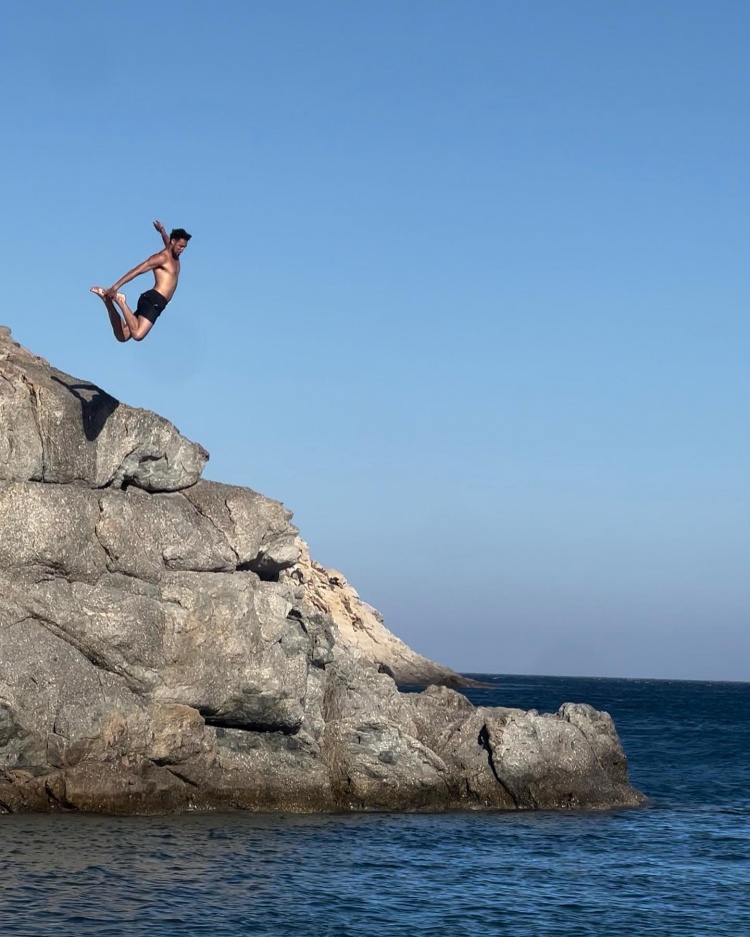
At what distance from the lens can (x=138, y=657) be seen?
31016mm

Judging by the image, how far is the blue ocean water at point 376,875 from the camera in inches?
864

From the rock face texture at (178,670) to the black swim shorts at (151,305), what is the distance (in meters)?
6.73

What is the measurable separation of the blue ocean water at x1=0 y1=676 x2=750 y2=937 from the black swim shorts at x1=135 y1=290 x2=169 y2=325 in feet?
35.8

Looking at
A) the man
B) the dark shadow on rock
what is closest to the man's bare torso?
the man

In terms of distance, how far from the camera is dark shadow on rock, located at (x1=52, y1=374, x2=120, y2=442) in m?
31.7

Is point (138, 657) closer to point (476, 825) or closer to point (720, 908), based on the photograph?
point (476, 825)

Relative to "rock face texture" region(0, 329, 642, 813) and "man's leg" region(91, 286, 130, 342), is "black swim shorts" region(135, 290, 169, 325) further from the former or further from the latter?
"rock face texture" region(0, 329, 642, 813)

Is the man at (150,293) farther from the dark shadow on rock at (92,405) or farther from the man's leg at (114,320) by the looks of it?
the dark shadow on rock at (92,405)

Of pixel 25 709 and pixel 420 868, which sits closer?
pixel 420 868

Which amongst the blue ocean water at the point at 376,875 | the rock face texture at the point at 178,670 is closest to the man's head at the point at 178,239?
the rock face texture at the point at 178,670

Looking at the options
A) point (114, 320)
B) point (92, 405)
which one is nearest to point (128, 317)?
point (114, 320)

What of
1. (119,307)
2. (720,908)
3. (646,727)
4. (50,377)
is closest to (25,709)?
(50,377)

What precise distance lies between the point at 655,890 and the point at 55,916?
40.6ft

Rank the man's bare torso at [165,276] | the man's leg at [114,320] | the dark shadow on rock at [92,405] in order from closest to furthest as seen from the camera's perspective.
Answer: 1. the man's leg at [114,320]
2. the man's bare torso at [165,276]
3. the dark shadow on rock at [92,405]
